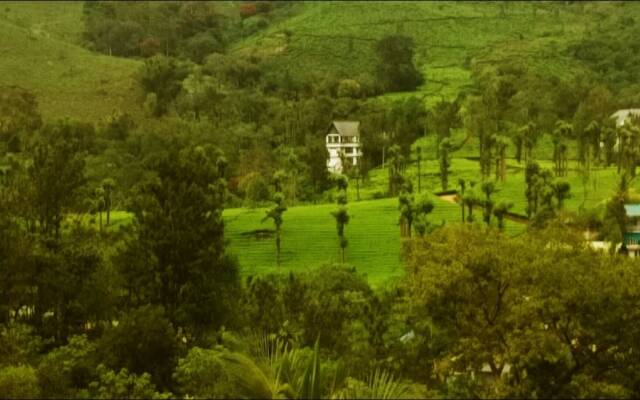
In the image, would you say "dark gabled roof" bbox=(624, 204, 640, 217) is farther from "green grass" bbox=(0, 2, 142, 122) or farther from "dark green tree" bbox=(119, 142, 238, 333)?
"green grass" bbox=(0, 2, 142, 122)

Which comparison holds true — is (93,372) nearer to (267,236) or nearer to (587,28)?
(267,236)

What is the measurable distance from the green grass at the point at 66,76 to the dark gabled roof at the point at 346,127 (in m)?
22.9

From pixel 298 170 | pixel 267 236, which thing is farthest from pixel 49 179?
pixel 298 170

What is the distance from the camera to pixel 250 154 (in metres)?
66.0

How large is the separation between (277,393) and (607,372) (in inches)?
357

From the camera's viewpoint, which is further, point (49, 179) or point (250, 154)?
point (250, 154)

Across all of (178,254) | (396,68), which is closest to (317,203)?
(178,254)

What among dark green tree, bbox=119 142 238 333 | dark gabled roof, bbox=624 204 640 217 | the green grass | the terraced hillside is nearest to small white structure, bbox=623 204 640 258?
dark gabled roof, bbox=624 204 640 217

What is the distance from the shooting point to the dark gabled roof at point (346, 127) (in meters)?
72.7

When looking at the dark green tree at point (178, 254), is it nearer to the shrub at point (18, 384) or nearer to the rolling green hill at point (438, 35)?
the shrub at point (18, 384)

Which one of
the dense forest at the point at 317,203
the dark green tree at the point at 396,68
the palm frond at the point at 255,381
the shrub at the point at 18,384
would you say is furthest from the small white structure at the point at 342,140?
the palm frond at the point at 255,381

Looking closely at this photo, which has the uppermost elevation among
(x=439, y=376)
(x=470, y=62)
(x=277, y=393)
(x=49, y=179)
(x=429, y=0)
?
(x=429, y=0)

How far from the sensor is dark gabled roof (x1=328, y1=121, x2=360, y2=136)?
72688 mm

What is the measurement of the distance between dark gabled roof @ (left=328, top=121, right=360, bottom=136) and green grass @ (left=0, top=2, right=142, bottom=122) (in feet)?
75.0
